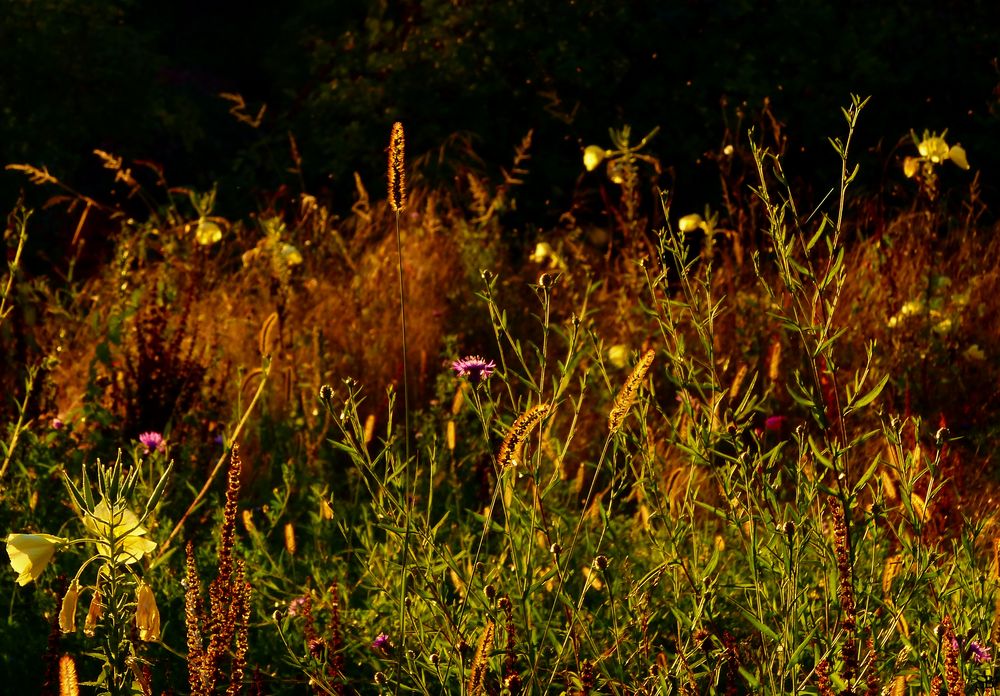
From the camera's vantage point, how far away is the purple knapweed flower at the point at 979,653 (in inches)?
76.2

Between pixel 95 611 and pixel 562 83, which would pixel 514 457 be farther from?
pixel 562 83

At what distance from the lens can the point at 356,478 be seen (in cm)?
369

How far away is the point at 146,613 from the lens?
4.56 ft

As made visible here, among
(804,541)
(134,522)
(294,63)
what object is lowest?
(294,63)

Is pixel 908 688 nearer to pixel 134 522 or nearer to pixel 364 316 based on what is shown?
pixel 134 522

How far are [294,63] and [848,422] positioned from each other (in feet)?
24.5

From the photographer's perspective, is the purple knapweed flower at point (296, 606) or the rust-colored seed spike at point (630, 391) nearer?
the rust-colored seed spike at point (630, 391)

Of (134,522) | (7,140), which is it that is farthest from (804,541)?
(7,140)

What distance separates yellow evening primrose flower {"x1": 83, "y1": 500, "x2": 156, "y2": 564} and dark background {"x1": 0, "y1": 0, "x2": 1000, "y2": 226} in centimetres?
498

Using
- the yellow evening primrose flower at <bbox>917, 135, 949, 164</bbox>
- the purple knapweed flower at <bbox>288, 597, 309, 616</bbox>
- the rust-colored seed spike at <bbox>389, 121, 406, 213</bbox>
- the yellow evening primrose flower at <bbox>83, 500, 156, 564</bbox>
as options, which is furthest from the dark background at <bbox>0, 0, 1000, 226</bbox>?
the yellow evening primrose flower at <bbox>83, 500, 156, 564</bbox>

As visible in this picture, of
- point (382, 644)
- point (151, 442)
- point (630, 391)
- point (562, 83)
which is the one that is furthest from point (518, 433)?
point (562, 83)

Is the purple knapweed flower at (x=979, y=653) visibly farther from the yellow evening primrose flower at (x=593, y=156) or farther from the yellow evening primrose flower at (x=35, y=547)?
the yellow evening primrose flower at (x=593, y=156)

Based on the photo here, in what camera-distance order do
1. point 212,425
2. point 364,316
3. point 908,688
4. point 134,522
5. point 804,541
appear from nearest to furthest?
1. point 134,522
2. point 804,541
3. point 908,688
4. point 212,425
5. point 364,316

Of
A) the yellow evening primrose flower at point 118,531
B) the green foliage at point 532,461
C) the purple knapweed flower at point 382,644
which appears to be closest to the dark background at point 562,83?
the green foliage at point 532,461
